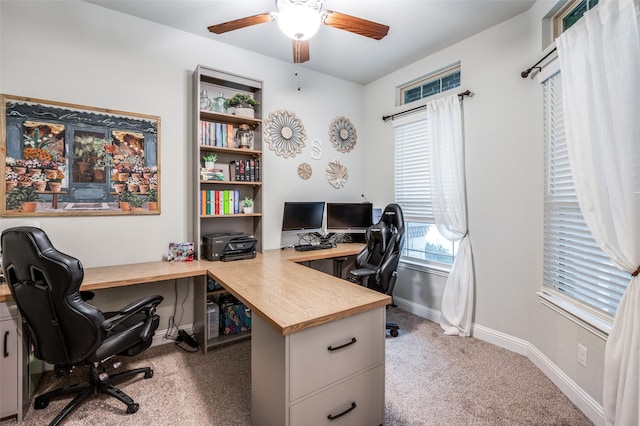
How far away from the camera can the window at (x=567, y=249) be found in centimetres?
175

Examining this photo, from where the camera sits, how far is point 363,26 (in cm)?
196

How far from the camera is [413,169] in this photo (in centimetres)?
352

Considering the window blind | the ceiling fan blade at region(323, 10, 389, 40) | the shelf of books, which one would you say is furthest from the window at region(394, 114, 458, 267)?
the shelf of books

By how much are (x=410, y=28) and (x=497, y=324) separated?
2835 millimetres

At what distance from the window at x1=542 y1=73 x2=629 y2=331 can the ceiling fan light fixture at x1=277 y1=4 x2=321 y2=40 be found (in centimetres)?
182

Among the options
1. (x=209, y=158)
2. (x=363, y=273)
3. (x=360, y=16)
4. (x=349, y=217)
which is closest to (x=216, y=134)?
(x=209, y=158)

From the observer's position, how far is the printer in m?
2.71

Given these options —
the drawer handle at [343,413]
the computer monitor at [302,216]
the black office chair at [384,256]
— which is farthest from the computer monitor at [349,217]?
the drawer handle at [343,413]

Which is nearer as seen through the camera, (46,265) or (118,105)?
(46,265)

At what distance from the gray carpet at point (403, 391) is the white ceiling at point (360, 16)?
9.54ft

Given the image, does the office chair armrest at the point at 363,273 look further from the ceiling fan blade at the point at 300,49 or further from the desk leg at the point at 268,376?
the ceiling fan blade at the point at 300,49

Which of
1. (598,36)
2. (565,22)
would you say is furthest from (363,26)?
(565,22)

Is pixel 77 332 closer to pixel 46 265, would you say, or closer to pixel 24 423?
pixel 46 265

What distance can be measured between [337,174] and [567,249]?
2.52 m
